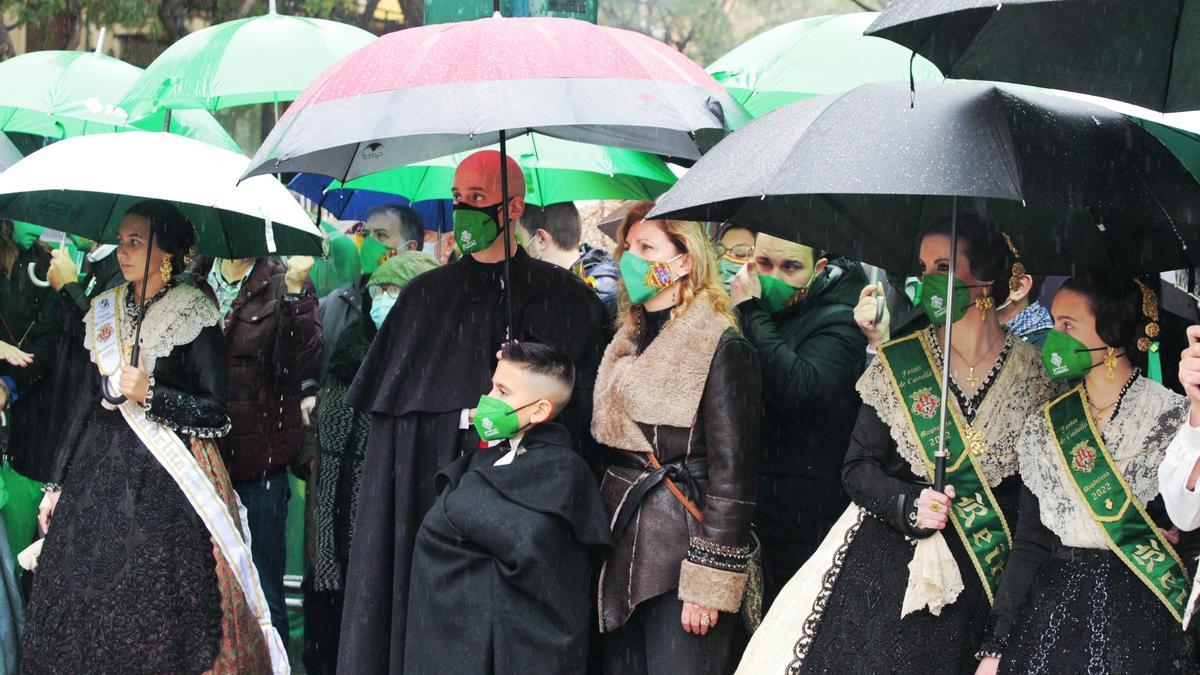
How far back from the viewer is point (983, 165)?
3750 mm

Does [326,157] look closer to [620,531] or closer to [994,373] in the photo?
[620,531]

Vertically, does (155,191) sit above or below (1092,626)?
above

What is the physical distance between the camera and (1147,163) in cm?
407

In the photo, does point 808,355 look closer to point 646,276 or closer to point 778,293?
point 778,293

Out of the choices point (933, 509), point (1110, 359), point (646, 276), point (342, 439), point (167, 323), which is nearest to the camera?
point (1110, 359)

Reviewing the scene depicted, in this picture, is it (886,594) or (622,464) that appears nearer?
(886,594)

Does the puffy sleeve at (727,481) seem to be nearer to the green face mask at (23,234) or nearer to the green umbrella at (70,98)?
the green umbrella at (70,98)

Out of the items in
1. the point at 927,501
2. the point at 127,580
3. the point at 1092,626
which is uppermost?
the point at 927,501

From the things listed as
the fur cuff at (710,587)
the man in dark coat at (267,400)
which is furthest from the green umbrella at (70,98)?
the fur cuff at (710,587)

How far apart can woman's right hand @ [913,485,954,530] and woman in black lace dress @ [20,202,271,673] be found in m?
2.81

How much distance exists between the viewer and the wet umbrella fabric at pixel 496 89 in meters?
4.12

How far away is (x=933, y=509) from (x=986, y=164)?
0.97 meters

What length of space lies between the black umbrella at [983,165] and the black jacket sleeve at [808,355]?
75 centimetres

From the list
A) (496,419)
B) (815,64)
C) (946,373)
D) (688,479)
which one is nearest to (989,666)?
(946,373)
